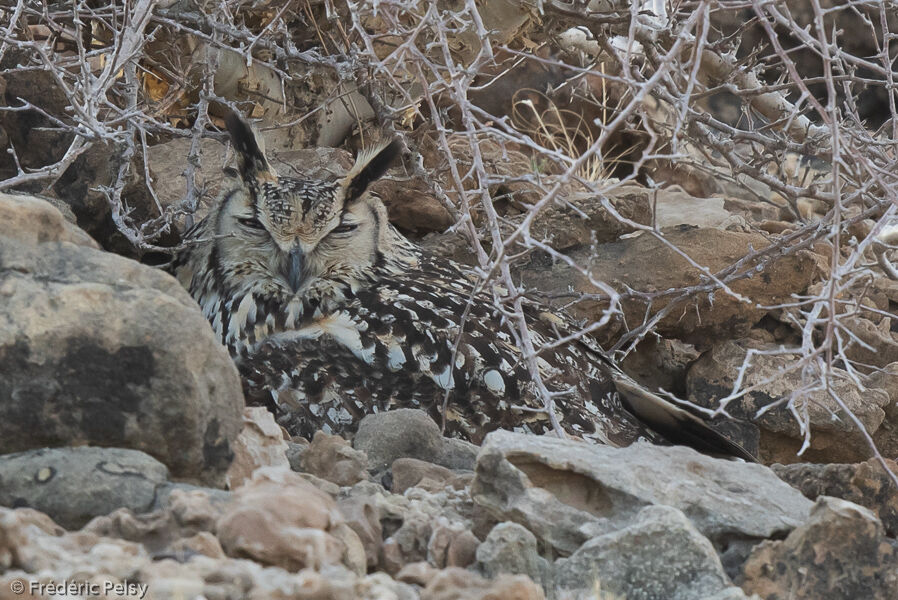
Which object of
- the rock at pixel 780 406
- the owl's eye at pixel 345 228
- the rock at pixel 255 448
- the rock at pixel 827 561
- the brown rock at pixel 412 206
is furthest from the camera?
the brown rock at pixel 412 206

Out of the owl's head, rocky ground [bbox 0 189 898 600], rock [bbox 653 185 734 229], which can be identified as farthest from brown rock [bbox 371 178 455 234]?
rocky ground [bbox 0 189 898 600]

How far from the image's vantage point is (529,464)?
94.2 inches

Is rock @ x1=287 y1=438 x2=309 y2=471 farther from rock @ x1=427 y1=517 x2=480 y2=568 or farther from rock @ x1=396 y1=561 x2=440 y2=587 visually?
rock @ x1=396 y1=561 x2=440 y2=587

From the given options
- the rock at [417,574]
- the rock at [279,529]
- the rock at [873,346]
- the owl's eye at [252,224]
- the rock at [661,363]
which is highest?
the rock at [279,529]

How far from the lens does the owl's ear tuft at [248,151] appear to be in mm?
4191

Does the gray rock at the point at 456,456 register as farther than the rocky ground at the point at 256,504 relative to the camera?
Yes

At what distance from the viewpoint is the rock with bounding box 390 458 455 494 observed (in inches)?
109

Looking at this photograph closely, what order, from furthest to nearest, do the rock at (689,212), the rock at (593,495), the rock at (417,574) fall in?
1. the rock at (689,212)
2. the rock at (593,495)
3. the rock at (417,574)

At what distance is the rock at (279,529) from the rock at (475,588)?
190mm

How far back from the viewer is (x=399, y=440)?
3.12 m

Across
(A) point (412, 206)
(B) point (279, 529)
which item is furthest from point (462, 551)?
(A) point (412, 206)

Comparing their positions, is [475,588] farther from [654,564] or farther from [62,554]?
[62,554]

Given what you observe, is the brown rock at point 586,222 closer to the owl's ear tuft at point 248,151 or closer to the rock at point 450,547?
the owl's ear tuft at point 248,151

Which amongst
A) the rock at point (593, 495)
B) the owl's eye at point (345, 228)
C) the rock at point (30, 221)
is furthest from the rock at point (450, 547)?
the owl's eye at point (345, 228)
